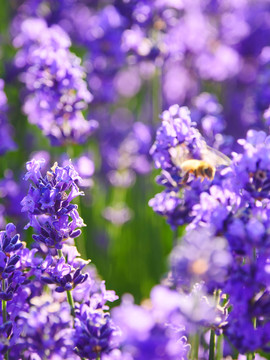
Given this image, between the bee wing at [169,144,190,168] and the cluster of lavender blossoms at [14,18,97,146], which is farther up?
the cluster of lavender blossoms at [14,18,97,146]

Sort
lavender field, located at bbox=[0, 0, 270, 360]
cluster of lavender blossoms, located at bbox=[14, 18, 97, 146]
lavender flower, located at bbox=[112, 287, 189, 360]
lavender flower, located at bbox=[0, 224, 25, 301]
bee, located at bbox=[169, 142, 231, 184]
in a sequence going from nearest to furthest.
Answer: lavender flower, located at bbox=[112, 287, 189, 360] → lavender field, located at bbox=[0, 0, 270, 360] → lavender flower, located at bbox=[0, 224, 25, 301] → bee, located at bbox=[169, 142, 231, 184] → cluster of lavender blossoms, located at bbox=[14, 18, 97, 146]

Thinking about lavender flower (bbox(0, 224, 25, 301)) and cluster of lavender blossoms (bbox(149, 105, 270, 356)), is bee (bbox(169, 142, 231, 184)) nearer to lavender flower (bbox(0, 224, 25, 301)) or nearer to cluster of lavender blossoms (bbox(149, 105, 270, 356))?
cluster of lavender blossoms (bbox(149, 105, 270, 356))

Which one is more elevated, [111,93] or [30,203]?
[111,93]

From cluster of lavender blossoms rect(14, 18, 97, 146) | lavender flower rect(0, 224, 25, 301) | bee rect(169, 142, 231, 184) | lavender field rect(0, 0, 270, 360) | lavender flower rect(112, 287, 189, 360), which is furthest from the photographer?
cluster of lavender blossoms rect(14, 18, 97, 146)

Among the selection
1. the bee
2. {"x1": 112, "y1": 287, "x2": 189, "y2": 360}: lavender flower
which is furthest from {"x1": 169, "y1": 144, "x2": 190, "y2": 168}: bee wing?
{"x1": 112, "y1": 287, "x2": 189, "y2": 360}: lavender flower

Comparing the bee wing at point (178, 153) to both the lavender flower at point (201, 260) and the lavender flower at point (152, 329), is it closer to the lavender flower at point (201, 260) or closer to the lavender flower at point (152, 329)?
the lavender flower at point (201, 260)

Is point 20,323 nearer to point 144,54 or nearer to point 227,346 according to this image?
point 227,346

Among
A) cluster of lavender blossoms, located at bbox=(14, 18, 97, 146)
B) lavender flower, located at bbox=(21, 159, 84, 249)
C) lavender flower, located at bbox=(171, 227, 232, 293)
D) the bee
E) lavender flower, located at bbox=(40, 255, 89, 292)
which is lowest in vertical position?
lavender flower, located at bbox=(171, 227, 232, 293)

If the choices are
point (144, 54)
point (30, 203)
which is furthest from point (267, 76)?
point (30, 203)
